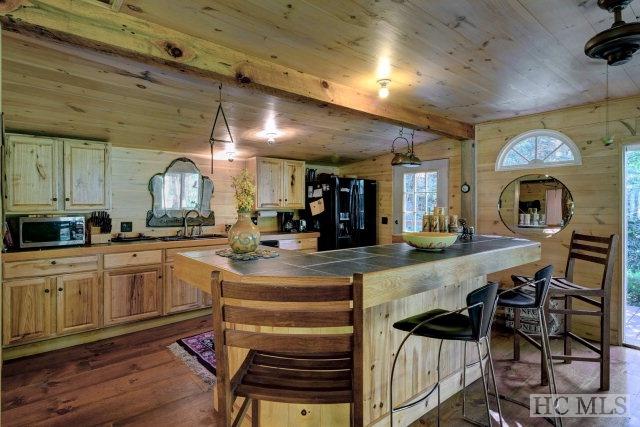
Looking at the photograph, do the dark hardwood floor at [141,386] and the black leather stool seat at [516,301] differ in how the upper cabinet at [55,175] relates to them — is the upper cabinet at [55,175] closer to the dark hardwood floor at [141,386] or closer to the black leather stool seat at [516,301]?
the dark hardwood floor at [141,386]

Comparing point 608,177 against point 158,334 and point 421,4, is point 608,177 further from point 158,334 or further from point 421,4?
point 158,334

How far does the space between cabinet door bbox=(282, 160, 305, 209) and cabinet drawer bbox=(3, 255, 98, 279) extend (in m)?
2.56

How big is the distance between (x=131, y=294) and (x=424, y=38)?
3568 mm

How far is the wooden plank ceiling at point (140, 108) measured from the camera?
2.29 meters

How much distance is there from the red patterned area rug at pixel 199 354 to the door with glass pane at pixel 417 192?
308cm

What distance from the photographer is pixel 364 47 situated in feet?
7.12

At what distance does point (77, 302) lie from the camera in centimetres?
326

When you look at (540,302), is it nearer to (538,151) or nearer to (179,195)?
(538,151)

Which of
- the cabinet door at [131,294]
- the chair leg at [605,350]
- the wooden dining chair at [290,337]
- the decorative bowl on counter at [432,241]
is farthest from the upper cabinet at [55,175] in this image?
the chair leg at [605,350]

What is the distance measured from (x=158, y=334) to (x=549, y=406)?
3475mm

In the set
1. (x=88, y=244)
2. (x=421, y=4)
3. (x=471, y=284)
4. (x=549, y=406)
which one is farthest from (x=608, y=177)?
(x=88, y=244)

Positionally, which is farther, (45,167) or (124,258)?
(124,258)

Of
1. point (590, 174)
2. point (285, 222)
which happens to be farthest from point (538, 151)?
point (285, 222)

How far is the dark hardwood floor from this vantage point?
215 centimetres
